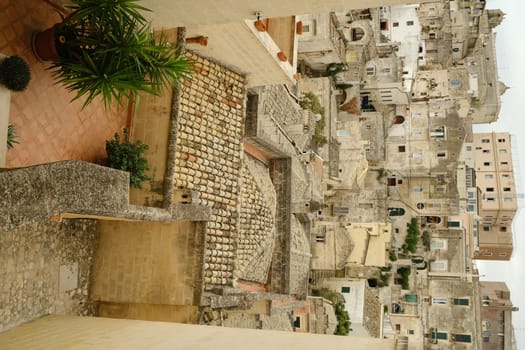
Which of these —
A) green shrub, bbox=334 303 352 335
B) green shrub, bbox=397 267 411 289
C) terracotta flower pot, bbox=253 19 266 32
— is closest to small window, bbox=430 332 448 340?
green shrub, bbox=397 267 411 289

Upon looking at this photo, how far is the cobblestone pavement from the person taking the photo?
821 cm

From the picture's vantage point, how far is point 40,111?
8.30m

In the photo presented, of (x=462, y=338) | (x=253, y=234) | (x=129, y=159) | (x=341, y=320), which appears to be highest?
(x=129, y=159)

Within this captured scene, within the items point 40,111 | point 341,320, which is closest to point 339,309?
point 341,320

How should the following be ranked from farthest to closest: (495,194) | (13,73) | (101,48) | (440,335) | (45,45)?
(495,194)
(440,335)
(45,45)
(101,48)
(13,73)

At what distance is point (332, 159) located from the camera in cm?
2702

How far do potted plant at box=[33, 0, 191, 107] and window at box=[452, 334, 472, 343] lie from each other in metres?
29.7

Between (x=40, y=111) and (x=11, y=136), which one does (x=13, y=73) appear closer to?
(x=11, y=136)

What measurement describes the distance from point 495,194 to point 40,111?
153 feet

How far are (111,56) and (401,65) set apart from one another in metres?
30.7

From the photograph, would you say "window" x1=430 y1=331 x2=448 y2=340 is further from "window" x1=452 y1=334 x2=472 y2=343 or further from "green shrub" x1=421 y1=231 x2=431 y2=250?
"green shrub" x1=421 y1=231 x2=431 y2=250

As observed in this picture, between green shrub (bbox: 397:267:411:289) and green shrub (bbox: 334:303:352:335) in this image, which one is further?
green shrub (bbox: 397:267:411:289)

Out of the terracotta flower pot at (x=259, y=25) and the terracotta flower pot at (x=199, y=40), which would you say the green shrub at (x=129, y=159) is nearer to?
the terracotta flower pot at (x=199, y=40)

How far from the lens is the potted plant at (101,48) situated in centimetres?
718
